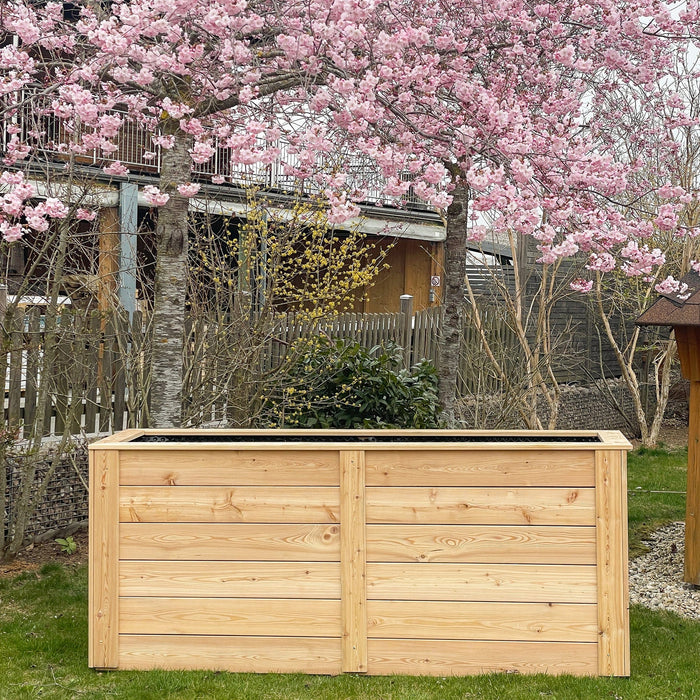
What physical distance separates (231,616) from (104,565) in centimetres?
60

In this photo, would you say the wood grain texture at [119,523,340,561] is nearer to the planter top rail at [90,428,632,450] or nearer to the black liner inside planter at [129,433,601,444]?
the planter top rail at [90,428,632,450]

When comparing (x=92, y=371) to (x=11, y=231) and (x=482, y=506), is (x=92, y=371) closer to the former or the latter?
(x=11, y=231)

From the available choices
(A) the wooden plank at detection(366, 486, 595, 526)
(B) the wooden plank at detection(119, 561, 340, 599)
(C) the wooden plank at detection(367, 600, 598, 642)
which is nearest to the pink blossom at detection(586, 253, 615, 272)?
(A) the wooden plank at detection(366, 486, 595, 526)

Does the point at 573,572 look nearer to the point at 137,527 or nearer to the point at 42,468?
the point at 137,527

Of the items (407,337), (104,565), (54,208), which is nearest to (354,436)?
(104,565)

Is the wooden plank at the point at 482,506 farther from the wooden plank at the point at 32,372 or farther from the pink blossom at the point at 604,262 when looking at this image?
the wooden plank at the point at 32,372

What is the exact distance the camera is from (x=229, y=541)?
390 cm

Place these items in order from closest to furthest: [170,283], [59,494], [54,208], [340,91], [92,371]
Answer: [54,208] < [340,91] < [170,283] < [59,494] < [92,371]

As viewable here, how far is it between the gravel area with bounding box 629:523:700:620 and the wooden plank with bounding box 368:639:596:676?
1.51m

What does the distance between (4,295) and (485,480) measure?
3288 millimetres

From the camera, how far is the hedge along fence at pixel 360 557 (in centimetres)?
380

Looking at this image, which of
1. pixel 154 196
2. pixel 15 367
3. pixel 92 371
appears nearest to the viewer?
pixel 154 196

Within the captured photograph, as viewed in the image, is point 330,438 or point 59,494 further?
point 59,494

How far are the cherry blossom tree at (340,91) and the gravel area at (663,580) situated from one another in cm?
198
